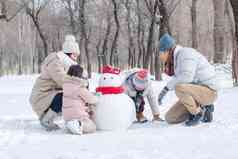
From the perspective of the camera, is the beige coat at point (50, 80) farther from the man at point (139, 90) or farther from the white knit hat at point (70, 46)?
the man at point (139, 90)

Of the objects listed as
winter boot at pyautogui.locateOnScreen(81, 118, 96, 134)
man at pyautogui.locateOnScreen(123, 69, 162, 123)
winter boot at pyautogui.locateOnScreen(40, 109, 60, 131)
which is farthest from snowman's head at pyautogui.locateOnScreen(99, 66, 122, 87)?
winter boot at pyautogui.locateOnScreen(40, 109, 60, 131)

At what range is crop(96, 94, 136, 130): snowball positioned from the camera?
5.31 metres

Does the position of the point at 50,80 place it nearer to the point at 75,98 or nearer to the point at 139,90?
the point at 75,98

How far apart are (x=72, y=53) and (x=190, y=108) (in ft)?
5.66

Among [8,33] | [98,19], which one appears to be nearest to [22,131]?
[98,19]

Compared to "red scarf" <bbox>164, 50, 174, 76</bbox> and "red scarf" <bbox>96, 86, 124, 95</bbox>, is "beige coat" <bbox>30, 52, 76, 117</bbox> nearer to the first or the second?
"red scarf" <bbox>96, 86, 124, 95</bbox>

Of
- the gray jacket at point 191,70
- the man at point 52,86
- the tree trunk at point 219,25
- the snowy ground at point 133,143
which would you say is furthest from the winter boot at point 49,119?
the tree trunk at point 219,25

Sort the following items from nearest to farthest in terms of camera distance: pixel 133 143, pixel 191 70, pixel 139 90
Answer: pixel 133 143
pixel 191 70
pixel 139 90

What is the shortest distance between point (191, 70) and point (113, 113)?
110cm

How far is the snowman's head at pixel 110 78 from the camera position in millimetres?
5465

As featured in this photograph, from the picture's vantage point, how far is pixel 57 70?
5.55 metres

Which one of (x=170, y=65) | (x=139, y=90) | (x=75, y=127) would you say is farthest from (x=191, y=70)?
(x=75, y=127)

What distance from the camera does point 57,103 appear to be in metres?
5.66

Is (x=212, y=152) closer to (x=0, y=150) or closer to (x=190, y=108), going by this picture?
(x=190, y=108)
